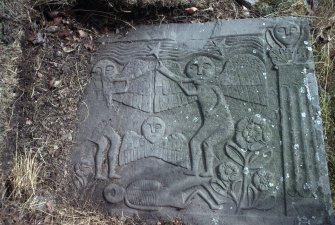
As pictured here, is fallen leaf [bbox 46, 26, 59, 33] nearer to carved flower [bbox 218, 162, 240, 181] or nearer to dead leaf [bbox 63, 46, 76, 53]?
dead leaf [bbox 63, 46, 76, 53]

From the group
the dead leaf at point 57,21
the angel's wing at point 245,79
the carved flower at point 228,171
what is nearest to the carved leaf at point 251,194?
the carved flower at point 228,171

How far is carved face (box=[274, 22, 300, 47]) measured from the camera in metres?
3.09

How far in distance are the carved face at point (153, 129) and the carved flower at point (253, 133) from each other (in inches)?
21.0

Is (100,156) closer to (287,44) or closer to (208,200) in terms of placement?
(208,200)

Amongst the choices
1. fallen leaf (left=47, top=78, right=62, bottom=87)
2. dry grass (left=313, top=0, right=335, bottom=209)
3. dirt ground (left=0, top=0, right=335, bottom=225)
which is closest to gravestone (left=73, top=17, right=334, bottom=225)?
dirt ground (left=0, top=0, right=335, bottom=225)

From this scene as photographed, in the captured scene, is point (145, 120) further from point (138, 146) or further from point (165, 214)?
point (165, 214)

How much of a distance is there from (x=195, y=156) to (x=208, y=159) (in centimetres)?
9

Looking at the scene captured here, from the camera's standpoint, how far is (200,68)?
3.14 metres

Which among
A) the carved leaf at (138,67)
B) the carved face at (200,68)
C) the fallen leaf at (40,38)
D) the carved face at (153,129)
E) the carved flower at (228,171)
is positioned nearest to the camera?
the carved flower at (228,171)

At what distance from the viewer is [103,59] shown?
336 cm

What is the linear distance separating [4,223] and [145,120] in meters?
1.14

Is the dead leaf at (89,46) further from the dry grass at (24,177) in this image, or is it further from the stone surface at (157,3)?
the dry grass at (24,177)

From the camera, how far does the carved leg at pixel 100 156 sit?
2994 millimetres

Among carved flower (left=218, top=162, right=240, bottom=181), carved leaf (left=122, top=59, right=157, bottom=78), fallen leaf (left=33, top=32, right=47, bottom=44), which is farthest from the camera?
fallen leaf (left=33, top=32, right=47, bottom=44)
